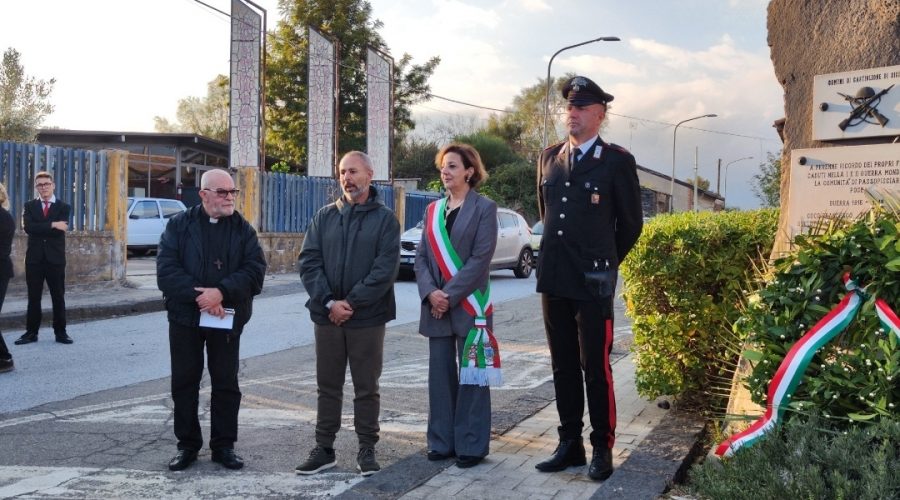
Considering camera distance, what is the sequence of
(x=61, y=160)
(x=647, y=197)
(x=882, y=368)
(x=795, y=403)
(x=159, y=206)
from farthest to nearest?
(x=647, y=197)
(x=159, y=206)
(x=61, y=160)
(x=795, y=403)
(x=882, y=368)

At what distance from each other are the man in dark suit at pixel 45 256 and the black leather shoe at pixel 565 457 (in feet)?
23.3

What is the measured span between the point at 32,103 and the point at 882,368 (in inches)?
1222

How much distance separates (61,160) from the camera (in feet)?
46.5

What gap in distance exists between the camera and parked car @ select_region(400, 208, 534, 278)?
19016mm

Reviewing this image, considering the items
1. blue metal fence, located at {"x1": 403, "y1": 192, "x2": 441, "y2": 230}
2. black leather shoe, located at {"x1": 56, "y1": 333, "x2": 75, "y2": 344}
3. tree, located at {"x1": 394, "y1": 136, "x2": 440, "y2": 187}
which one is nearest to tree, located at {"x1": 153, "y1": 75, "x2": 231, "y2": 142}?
tree, located at {"x1": 394, "y1": 136, "x2": 440, "y2": 187}

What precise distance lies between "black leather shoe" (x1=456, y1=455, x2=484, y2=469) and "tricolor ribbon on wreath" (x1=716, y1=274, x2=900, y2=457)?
177 cm

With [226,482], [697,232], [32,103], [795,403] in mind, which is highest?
[32,103]

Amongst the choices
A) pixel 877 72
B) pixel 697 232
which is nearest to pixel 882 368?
pixel 877 72

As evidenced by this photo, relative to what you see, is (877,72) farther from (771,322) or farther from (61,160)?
(61,160)

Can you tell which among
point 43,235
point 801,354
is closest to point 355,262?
point 801,354

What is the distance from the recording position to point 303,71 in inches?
1551

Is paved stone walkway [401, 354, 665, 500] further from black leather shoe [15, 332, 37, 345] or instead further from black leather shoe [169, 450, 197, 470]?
black leather shoe [15, 332, 37, 345]

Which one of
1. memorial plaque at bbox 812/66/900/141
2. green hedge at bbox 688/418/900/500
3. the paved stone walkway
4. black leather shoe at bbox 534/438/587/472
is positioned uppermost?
memorial plaque at bbox 812/66/900/141

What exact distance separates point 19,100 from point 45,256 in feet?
72.4
